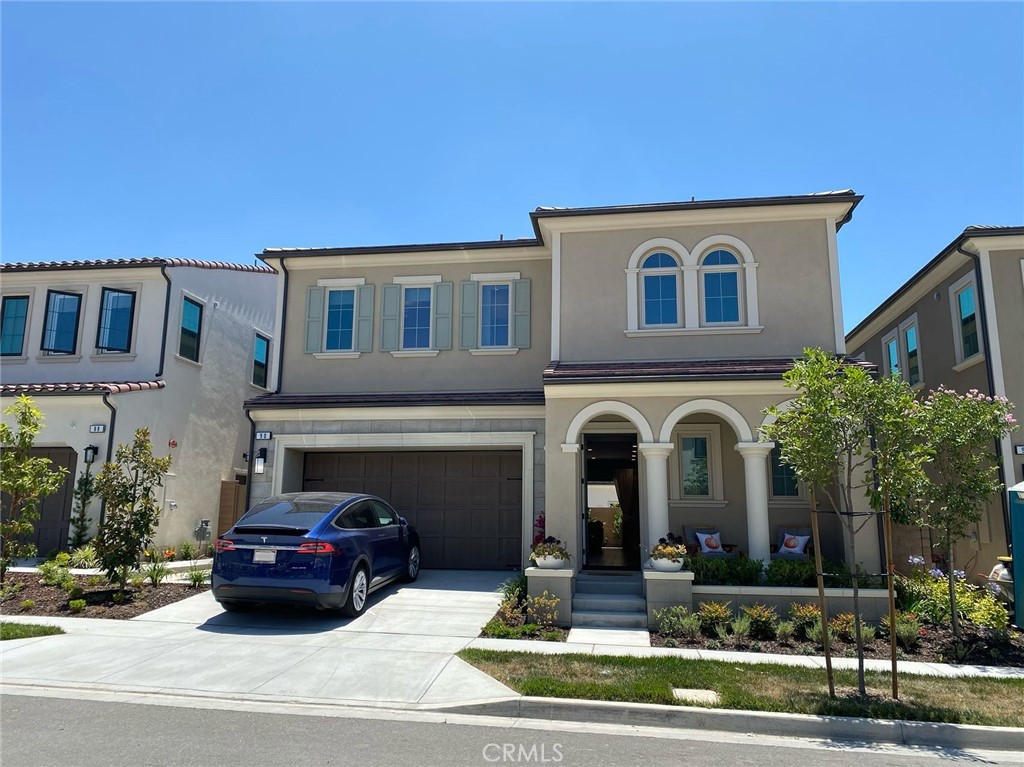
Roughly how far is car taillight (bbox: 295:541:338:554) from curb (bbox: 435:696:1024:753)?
3225 mm

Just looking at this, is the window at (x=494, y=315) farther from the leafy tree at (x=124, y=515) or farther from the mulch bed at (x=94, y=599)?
the mulch bed at (x=94, y=599)

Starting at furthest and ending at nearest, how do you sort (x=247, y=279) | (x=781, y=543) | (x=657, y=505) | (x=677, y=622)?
(x=247, y=279) → (x=781, y=543) → (x=657, y=505) → (x=677, y=622)

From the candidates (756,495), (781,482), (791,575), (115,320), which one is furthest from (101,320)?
(791,575)

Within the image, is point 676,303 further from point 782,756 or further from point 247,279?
point 247,279

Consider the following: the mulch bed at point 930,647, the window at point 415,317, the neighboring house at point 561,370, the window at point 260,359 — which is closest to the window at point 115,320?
the window at point 260,359

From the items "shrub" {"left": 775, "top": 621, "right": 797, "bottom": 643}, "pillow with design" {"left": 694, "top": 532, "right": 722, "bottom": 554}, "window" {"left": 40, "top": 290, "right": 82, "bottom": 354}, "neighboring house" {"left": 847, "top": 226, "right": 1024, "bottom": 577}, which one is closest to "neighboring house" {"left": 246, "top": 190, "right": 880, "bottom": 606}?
"pillow with design" {"left": 694, "top": 532, "right": 722, "bottom": 554}

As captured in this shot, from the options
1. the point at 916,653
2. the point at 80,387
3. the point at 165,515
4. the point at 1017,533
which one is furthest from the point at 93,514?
the point at 1017,533

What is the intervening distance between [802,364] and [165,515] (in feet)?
42.1

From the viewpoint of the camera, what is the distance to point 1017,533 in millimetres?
9250

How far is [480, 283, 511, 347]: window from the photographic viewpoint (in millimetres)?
13930

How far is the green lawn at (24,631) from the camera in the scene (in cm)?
828

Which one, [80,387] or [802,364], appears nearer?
[802,364]

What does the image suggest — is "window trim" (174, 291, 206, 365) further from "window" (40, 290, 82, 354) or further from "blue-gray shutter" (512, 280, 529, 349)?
"blue-gray shutter" (512, 280, 529, 349)

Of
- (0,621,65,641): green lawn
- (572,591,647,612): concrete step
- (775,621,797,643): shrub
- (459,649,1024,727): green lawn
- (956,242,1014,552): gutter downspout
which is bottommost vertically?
(459,649,1024,727): green lawn
